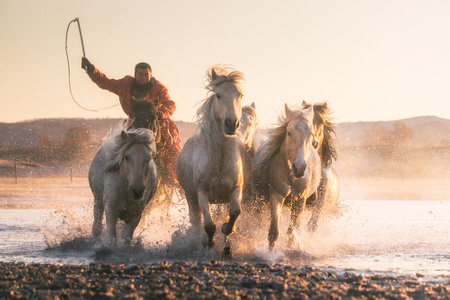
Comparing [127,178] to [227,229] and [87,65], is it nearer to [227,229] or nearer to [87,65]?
[227,229]

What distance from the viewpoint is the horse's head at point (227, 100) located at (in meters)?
7.73

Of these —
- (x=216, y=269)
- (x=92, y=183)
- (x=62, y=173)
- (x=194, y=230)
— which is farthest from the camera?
(x=62, y=173)

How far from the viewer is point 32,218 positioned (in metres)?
16.8

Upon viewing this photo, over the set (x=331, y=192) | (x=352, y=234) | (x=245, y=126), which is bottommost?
(x=352, y=234)

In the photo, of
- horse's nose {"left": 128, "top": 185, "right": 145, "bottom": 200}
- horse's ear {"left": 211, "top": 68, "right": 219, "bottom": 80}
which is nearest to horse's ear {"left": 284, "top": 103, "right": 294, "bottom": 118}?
horse's ear {"left": 211, "top": 68, "right": 219, "bottom": 80}

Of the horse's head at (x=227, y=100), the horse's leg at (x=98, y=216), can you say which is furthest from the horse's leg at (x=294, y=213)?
the horse's leg at (x=98, y=216)

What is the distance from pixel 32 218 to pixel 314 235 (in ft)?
29.0

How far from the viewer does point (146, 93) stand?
10547mm

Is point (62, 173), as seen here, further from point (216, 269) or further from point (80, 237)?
point (216, 269)

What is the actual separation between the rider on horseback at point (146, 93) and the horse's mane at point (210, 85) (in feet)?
6.05

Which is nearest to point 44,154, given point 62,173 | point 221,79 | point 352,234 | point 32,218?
point 62,173

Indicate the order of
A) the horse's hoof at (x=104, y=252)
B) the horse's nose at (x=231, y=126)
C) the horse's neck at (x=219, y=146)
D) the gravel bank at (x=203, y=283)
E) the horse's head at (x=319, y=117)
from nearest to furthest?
the gravel bank at (x=203, y=283)
the horse's nose at (x=231, y=126)
the horse's neck at (x=219, y=146)
the horse's hoof at (x=104, y=252)
the horse's head at (x=319, y=117)

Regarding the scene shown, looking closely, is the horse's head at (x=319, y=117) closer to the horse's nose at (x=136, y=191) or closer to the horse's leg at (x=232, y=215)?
the horse's leg at (x=232, y=215)

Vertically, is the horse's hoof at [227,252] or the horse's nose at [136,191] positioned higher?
the horse's nose at [136,191]
